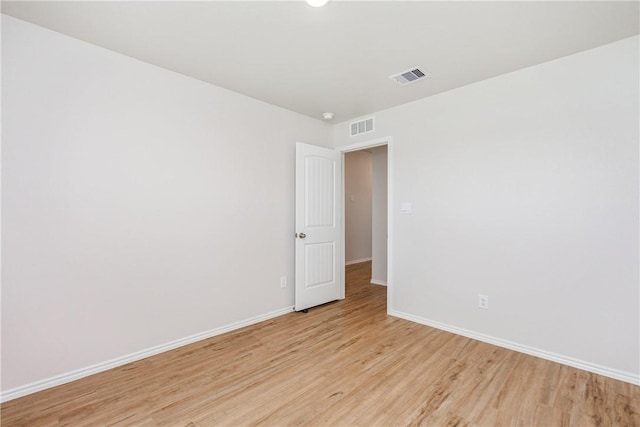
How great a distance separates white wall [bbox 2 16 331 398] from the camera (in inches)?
76.7

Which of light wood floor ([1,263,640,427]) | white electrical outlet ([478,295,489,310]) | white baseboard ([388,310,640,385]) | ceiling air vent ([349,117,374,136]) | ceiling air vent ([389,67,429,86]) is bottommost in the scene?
light wood floor ([1,263,640,427])

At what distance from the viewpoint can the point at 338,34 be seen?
2.05 m

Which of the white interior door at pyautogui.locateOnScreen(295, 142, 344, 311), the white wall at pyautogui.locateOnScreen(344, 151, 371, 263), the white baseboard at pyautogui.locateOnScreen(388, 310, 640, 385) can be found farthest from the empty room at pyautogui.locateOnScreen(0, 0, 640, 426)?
the white wall at pyautogui.locateOnScreen(344, 151, 371, 263)

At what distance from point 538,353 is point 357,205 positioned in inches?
182

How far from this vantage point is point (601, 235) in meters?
2.21

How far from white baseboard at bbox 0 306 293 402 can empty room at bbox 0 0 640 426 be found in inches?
0.6

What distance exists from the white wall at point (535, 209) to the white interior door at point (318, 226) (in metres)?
0.94

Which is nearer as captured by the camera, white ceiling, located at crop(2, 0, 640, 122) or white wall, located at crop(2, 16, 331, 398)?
white ceiling, located at crop(2, 0, 640, 122)

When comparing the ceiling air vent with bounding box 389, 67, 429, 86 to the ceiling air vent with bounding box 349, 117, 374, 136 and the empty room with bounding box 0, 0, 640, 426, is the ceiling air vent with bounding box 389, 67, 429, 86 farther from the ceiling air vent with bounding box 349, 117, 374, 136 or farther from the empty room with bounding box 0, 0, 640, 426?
the ceiling air vent with bounding box 349, 117, 374, 136

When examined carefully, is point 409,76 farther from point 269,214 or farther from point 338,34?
point 269,214

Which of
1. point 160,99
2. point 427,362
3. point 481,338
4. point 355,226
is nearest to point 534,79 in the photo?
point 481,338

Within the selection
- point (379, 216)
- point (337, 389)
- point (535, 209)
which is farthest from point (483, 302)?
point (379, 216)

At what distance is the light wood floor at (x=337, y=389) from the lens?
1.75 m

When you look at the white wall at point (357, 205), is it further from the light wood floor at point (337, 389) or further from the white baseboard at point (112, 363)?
the light wood floor at point (337, 389)
